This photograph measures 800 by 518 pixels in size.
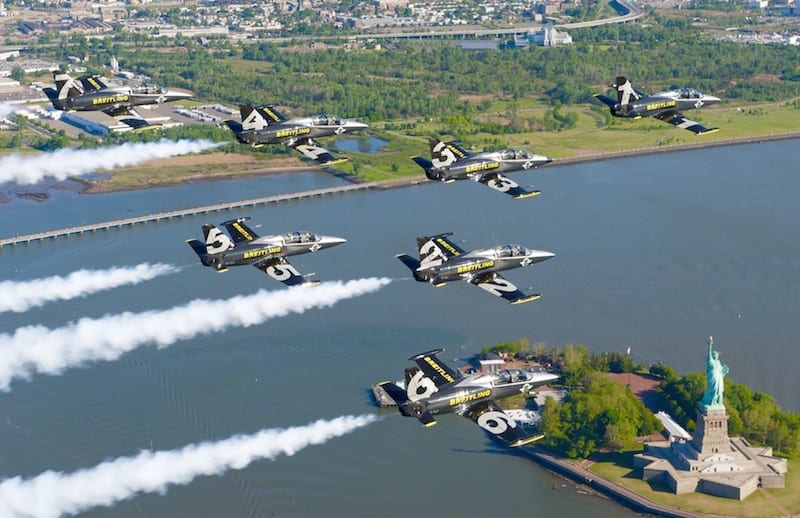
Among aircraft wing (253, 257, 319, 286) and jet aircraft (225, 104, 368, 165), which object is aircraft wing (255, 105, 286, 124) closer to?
jet aircraft (225, 104, 368, 165)

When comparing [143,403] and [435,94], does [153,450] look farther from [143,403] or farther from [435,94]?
[435,94]

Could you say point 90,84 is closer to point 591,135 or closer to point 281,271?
point 281,271

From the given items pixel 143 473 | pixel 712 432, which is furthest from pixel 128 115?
pixel 712 432

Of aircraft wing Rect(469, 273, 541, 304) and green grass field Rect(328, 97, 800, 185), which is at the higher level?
aircraft wing Rect(469, 273, 541, 304)

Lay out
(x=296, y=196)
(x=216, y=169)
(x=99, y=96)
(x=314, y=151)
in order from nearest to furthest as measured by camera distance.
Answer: (x=99, y=96) → (x=314, y=151) → (x=296, y=196) → (x=216, y=169)

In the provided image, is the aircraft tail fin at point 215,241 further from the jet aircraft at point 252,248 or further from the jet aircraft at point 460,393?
the jet aircraft at point 460,393

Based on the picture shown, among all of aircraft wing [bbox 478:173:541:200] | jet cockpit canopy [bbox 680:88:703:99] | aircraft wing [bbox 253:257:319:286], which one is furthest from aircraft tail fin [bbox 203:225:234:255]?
jet cockpit canopy [bbox 680:88:703:99]
